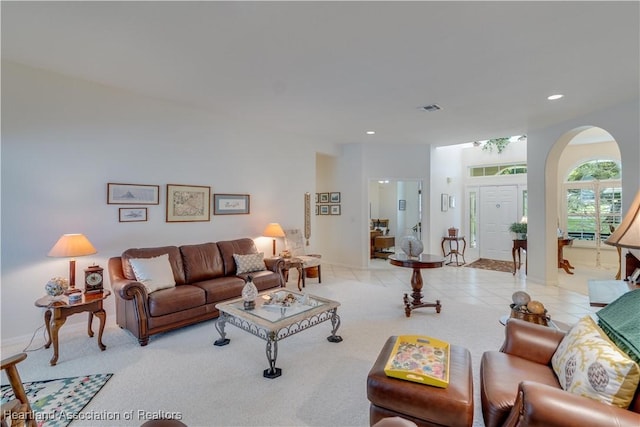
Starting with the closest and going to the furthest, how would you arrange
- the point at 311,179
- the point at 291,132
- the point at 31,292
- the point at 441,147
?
the point at 31,292, the point at 291,132, the point at 311,179, the point at 441,147

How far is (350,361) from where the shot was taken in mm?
2764

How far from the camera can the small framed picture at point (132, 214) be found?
12.5 feet

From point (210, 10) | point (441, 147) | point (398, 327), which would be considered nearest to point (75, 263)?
point (210, 10)

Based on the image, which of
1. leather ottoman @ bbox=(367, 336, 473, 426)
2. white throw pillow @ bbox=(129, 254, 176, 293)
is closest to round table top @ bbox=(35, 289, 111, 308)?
white throw pillow @ bbox=(129, 254, 176, 293)

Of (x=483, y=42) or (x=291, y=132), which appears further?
(x=291, y=132)

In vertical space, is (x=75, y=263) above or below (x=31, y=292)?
above

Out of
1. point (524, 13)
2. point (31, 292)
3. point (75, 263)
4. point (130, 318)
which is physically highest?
point (524, 13)

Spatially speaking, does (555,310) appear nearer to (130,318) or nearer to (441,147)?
(441,147)

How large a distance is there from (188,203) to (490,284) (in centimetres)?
524

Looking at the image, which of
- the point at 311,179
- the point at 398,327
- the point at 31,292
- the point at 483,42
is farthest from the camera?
the point at 311,179

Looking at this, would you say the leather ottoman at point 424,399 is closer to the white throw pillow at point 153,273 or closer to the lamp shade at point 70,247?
the white throw pillow at point 153,273

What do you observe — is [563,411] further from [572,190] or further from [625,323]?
[572,190]

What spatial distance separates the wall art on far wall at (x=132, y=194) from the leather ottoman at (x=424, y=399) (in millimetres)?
3556

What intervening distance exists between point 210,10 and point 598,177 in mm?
8230
